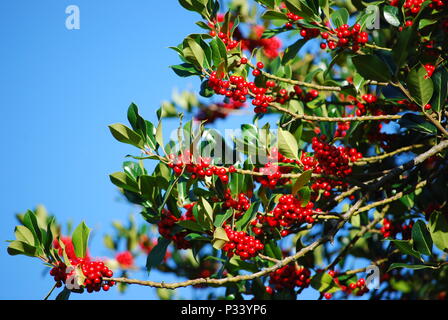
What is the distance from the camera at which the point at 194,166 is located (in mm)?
2176

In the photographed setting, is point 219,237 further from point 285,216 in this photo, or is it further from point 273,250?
point 273,250

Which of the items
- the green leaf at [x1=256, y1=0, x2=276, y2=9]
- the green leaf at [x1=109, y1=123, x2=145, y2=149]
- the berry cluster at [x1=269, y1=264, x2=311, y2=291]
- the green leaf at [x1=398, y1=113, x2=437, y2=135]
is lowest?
the berry cluster at [x1=269, y1=264, x2=311, y2=291]

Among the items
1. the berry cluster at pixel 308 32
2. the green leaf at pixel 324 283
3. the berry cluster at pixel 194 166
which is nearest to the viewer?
the berry cluster at pixel 194 166

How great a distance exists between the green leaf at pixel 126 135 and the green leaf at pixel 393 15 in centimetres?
126

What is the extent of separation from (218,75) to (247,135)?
1.13 ft

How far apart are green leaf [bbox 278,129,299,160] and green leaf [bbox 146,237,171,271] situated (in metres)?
0.67

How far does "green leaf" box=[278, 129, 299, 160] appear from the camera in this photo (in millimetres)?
2328

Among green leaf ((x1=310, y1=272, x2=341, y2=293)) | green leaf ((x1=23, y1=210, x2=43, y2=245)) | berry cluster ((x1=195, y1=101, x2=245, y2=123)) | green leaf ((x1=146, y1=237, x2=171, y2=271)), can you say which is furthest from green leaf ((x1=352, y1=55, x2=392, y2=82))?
berry cluster ((x1=195, y1=101, x2=245, y2=123))

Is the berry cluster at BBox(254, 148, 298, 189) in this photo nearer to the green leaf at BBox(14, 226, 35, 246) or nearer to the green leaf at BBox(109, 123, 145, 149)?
the green leaf at BBox(109, 123, 145, 149)

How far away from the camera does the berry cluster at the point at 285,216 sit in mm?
2176

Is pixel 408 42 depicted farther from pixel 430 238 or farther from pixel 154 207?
pixel 154 207

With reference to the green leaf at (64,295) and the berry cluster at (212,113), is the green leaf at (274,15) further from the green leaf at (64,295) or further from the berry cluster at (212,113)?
the berry cluster at (212,113)

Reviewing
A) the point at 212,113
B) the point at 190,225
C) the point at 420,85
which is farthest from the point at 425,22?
the point at 212,113

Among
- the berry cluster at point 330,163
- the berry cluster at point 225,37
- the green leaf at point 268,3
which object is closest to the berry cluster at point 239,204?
the berry cluster at point 330,163
